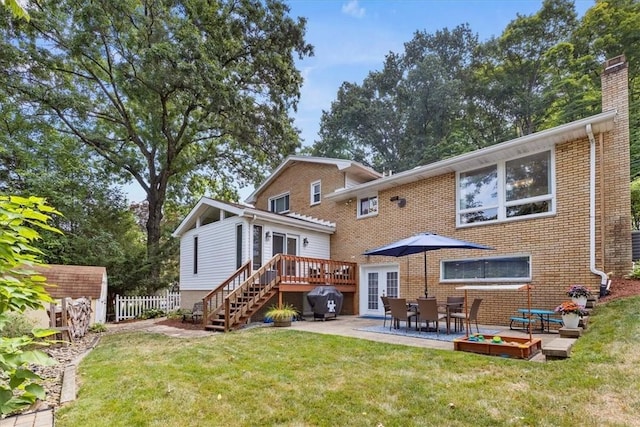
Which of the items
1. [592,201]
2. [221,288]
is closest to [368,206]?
[221,288]

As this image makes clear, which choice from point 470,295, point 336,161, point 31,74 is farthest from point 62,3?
point 470,295

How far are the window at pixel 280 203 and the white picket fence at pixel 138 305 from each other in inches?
255

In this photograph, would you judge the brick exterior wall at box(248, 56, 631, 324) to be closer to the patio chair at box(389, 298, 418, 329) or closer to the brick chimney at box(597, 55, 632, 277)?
the brick chimney at box(597, 55, 632, 277)

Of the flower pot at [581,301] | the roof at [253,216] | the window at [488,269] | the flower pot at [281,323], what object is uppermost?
the roof at [253,216]

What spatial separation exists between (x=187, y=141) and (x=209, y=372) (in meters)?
19.1

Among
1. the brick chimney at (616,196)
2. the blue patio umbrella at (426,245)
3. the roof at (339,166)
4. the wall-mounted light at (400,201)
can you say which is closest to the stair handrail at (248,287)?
the blue patio umbrella at (426,245)

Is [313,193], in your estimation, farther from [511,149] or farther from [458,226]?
[511,149]

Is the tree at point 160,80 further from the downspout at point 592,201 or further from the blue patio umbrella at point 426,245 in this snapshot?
the downspout at point 592,201

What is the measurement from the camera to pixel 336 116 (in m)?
33.1

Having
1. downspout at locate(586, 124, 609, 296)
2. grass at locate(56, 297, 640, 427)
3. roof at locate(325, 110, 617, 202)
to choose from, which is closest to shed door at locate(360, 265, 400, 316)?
roof at locate(325, 110, 617, 202)

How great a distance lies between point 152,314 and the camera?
53.1ft

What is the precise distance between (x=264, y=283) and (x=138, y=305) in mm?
8270

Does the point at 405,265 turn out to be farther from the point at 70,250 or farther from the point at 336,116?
the point at 336,116

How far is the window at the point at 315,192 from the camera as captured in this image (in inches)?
657
